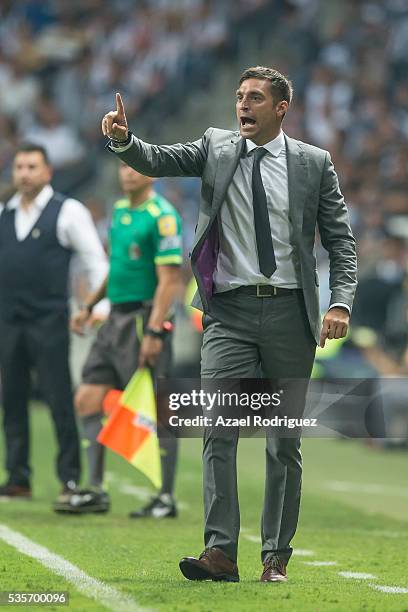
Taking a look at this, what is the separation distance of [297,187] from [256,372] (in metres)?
0.80

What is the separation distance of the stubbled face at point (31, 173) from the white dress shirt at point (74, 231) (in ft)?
0.24

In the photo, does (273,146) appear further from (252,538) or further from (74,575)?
(252,538)

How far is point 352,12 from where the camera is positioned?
22.3 meters

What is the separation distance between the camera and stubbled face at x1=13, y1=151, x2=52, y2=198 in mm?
10133

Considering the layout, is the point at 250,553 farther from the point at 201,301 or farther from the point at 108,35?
the point at 108,35

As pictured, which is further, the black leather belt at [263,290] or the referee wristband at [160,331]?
the referee wristband at [160,331]

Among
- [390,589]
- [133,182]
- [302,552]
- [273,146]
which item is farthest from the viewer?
[133,182]

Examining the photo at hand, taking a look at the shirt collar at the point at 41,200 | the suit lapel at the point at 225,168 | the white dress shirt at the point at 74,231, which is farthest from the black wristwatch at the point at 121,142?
the shirt collar at the point at 41,200

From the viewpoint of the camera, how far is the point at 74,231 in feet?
33.0

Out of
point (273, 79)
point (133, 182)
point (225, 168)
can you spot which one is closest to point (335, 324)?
point (225, 168)

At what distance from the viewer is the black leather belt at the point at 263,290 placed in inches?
254

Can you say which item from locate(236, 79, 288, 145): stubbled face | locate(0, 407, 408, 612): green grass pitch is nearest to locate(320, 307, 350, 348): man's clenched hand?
locate(236, 79, 288, 145): stubbled face
